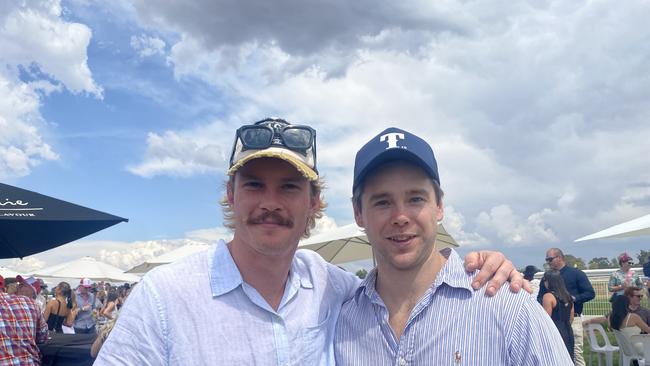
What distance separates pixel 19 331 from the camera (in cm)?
486

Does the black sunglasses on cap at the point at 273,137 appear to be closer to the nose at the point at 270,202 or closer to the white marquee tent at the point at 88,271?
the nose at the point at 270,202

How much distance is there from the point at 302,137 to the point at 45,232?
4.26 m

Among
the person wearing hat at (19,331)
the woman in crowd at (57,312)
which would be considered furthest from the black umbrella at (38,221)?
the woman in crowd at (57,312)

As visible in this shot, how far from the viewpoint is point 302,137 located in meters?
2.49

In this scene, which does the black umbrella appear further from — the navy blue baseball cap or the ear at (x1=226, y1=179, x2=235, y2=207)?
the navy blue baseball cap

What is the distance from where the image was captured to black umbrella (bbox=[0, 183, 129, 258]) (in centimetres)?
528

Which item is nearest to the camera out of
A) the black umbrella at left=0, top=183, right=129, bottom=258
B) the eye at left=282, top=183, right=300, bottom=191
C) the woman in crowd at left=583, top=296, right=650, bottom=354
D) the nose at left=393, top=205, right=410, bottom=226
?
the nose at left=393, top=205, right=410, bottom=226

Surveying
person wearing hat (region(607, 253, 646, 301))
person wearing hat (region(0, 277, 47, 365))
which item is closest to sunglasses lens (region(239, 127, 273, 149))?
person wearing hat (region(0, 277, 47, 365))

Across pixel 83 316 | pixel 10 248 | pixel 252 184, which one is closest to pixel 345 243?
pixel 10 248

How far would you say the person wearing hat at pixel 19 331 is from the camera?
4.76 m

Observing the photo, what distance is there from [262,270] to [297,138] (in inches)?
23.9

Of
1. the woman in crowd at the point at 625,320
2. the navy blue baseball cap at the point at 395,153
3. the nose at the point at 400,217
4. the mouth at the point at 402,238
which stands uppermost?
the navy blue baseball cap at the point at 395,153

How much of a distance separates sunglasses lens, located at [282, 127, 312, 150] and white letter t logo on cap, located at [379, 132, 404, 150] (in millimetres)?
337

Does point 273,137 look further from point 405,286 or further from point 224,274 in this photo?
point 405,286
